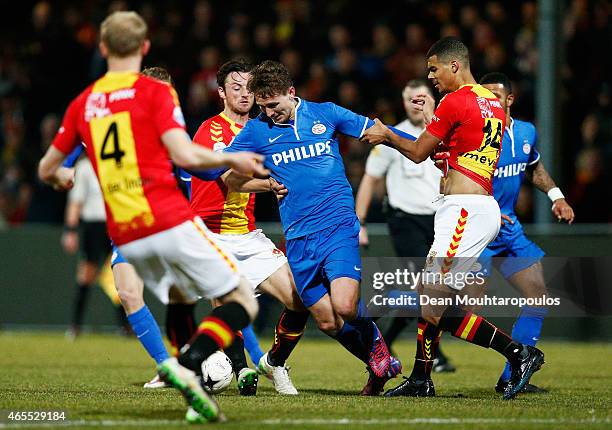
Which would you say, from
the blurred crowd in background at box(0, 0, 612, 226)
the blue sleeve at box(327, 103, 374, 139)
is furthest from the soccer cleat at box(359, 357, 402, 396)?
the blurred crowd in background at box(0, 0, 612, 226)

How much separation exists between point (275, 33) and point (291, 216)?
36.0 feet

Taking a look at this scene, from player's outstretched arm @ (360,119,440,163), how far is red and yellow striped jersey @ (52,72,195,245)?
205 centimetres

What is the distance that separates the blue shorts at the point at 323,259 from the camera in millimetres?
8125

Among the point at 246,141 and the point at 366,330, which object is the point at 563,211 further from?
the point at 246,141

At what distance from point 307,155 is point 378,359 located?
64.5 inches

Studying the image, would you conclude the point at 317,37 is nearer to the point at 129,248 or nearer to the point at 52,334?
the point at 52,334

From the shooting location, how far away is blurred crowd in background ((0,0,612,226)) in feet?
51.8

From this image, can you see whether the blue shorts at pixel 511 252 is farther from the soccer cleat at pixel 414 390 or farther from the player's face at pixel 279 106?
the player's face at pixel 279 106

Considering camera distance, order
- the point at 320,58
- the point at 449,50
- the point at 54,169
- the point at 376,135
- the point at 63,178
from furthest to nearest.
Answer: the point at 320,58 < the point at 449,50 < the point at 376,135 < the point at 63,178 < the point at 54,169

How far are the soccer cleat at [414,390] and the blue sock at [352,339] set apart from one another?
0.33m

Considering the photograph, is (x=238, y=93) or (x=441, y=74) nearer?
(x=441, y=74)

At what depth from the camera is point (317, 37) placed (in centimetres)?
1834

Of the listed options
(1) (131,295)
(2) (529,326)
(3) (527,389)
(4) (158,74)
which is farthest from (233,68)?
(3) (527,389)

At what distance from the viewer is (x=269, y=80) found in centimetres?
801
